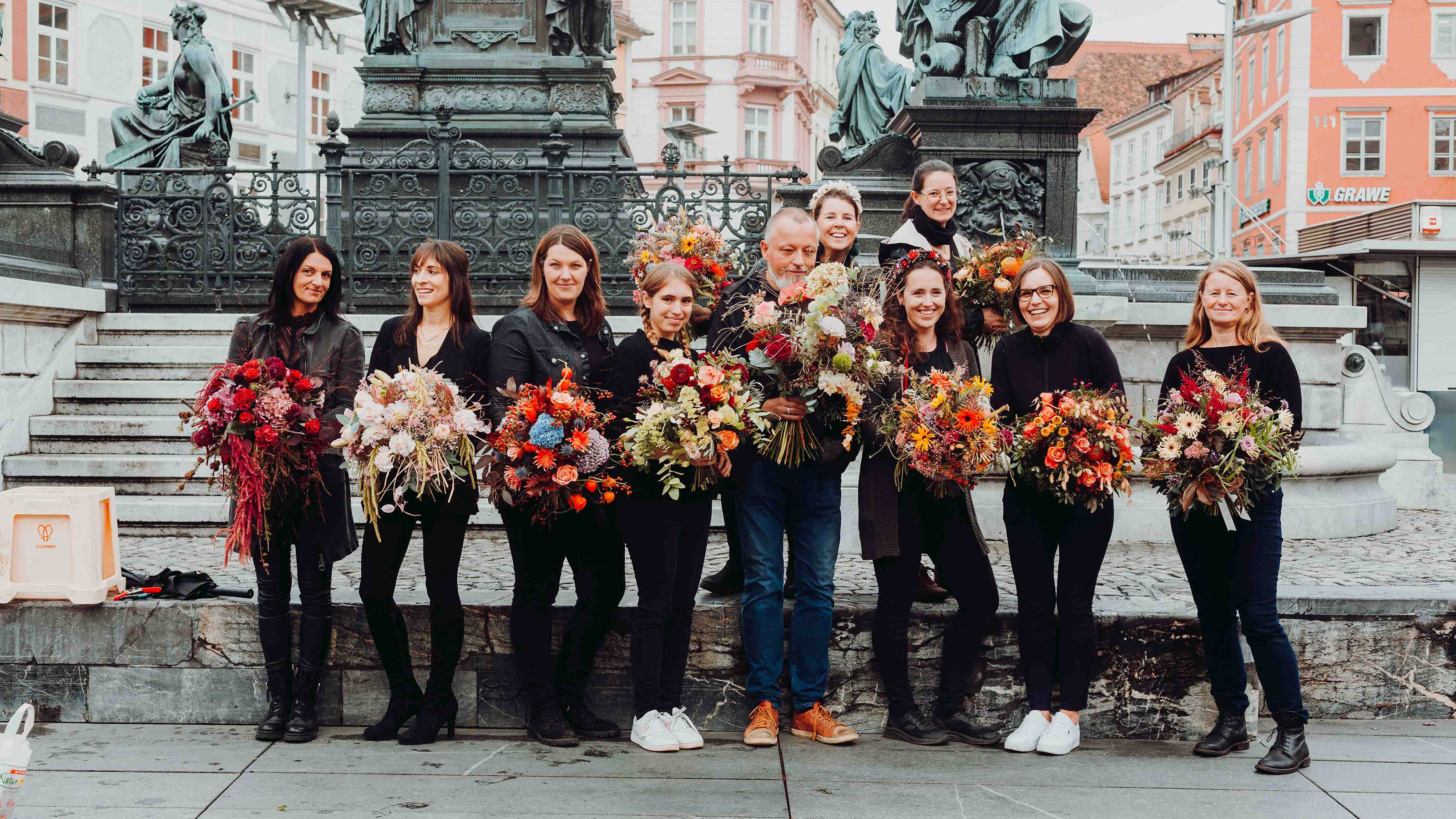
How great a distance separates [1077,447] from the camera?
213 inches

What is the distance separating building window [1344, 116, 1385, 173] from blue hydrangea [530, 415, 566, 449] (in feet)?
152

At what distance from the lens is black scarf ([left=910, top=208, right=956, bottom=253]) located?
259 inches

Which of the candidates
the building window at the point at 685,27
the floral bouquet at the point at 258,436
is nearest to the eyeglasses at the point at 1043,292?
the floral bouquet at the point at 258,436

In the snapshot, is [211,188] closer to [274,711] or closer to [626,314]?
[626,314]

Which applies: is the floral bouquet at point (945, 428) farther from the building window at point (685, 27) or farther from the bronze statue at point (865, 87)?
the building window at point (685, 27)

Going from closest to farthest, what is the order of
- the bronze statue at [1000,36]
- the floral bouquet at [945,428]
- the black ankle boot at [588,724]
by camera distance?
1. the floral bouquet at [945,428]
2. the black ankle boot at [588,724]
3. the bronze statue at [1000,36]

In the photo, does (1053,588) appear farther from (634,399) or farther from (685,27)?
(685,27)

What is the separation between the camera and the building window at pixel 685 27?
204 ft

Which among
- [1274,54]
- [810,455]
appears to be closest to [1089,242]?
[1274,54]

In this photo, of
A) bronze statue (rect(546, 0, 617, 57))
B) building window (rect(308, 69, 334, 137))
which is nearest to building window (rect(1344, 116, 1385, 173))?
building window (rect(308, 69, 334, 137))

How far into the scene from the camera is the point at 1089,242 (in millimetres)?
87375

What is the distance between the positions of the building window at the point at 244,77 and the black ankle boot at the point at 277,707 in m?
38.0

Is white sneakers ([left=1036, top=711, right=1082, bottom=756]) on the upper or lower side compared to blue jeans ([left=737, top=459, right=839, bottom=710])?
lower

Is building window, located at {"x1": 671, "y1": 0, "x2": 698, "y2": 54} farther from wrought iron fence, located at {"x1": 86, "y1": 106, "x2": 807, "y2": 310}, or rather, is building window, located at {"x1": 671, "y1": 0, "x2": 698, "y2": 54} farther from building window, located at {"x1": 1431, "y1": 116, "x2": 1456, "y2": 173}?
wrought iron fence, located at {"x1": 86, "y1": 106, "x2": 807, "y2": 310}
